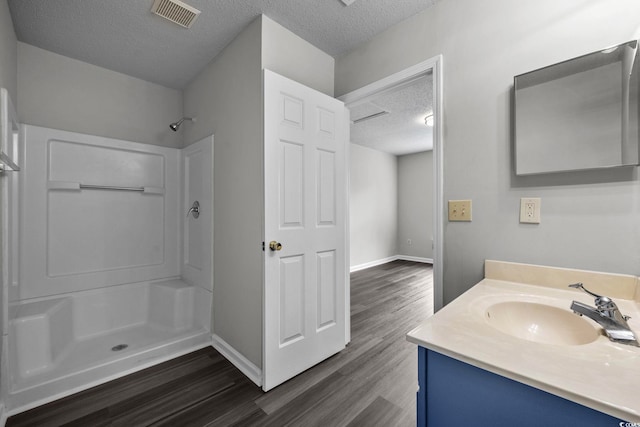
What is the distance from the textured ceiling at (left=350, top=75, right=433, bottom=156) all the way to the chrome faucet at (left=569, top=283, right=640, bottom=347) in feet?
4.84

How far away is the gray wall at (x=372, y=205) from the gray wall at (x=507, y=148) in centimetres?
352

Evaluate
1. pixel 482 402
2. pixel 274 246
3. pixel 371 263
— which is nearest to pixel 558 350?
pixel 482 402

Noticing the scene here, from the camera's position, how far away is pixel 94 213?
243cm

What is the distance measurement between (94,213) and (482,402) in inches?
120

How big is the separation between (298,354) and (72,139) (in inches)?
102

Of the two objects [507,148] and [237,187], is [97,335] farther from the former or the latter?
[507,148]

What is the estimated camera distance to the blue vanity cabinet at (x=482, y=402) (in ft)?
1.90

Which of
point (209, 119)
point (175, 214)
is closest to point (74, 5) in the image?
point (209, 119)

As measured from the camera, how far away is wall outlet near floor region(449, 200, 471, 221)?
1500 millimetres

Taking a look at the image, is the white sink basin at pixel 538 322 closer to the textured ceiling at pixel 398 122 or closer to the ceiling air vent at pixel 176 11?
the textured ceiling at pixel 398 122

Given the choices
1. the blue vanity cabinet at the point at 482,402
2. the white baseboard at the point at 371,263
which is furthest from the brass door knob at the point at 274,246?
the white baseboard at the point at 371,263

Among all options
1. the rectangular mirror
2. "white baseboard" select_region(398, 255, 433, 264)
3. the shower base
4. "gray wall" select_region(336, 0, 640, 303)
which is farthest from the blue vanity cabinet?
"white baseboard" select_region(398, 255, 433, 264)

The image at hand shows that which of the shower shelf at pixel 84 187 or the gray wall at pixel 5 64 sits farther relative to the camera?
the shower shelf at pixel 84 187

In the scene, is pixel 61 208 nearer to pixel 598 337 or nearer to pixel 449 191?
pixel 449 191
